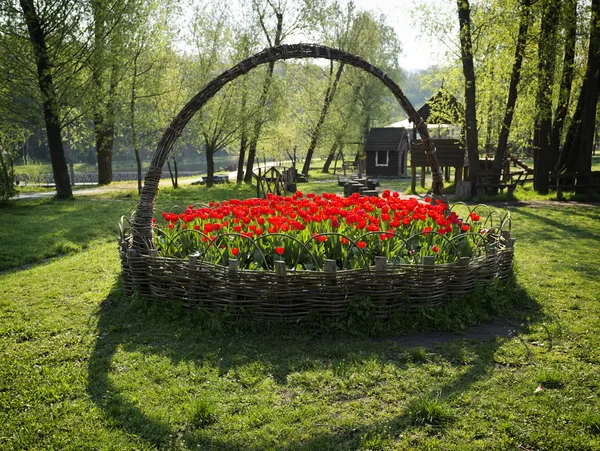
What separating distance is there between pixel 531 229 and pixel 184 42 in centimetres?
2288

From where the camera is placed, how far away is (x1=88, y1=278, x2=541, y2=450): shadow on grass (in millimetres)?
3551

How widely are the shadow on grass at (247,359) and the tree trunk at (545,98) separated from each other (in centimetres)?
1351

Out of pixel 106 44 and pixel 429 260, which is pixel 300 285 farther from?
pixel 106 44

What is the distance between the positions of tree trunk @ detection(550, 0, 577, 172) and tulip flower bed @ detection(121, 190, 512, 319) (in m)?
13.0

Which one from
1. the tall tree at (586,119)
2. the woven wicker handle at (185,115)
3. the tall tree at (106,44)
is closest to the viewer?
the woven wicker handle at (185,115)

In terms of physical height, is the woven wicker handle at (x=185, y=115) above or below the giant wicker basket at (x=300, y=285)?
above

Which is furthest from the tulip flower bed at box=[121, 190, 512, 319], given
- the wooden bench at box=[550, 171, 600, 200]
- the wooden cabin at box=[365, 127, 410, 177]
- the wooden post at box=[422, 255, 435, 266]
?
the wooden cabin at box=[365, 127, 410, 177]

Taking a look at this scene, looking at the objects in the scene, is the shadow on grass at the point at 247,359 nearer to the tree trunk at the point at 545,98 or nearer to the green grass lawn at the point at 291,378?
the green grass lawn at the point at 291,378

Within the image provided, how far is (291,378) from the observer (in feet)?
14.4

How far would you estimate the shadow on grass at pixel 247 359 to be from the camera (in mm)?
3551

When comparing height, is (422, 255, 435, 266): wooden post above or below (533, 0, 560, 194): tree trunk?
below

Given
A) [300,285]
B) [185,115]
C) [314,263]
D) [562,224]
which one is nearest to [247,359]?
[300,285]

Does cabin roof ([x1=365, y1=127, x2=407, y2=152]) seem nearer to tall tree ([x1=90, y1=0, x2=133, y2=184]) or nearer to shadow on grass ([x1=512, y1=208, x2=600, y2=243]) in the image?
tall tree ([x1=90, y1=0, x2=133, y2=184])

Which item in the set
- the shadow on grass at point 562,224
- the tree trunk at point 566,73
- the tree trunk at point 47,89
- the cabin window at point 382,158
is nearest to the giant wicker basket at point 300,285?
the shadow on grass at point 562,224
